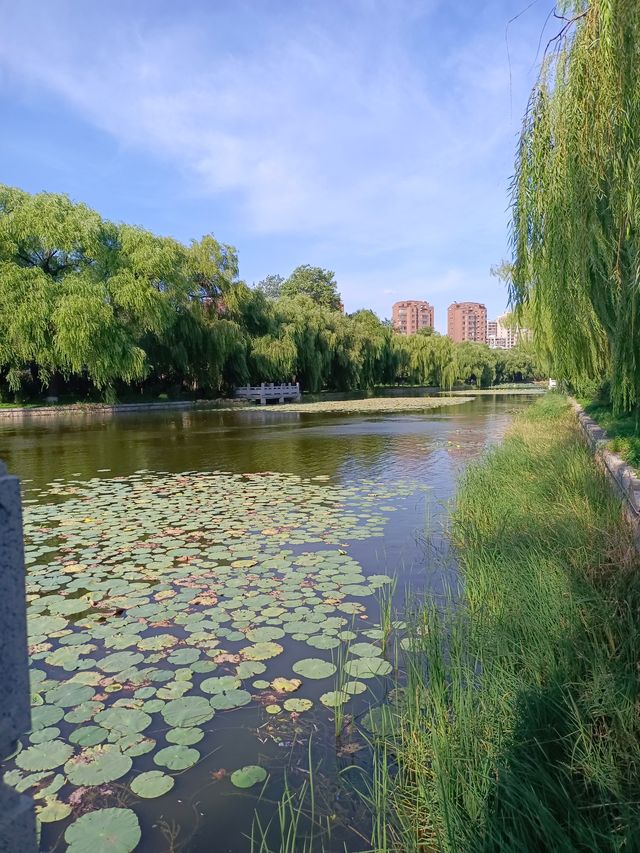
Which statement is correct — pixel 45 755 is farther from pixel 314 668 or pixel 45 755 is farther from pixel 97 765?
pixel 314 668

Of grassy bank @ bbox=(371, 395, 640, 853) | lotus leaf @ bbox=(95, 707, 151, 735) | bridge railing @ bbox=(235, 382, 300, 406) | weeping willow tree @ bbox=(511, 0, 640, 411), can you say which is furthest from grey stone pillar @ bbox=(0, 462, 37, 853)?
bridge railing @ bbox=(235, 382, 300, 406)

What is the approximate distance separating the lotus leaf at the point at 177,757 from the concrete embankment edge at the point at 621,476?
255 cm

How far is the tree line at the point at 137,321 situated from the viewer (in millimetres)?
20656

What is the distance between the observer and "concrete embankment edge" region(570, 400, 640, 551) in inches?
157

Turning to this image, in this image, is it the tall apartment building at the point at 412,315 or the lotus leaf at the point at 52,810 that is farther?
the tall apartment building at the point at 412,315

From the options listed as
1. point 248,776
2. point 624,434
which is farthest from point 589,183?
point 624,434

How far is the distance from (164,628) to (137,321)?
21.4m

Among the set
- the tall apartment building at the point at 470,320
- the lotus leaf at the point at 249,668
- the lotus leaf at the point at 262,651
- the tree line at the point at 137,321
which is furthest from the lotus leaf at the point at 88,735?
the tall apartment building at the point at 470,320

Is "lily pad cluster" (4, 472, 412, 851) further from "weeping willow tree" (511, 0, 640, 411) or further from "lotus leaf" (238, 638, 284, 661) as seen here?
"weeping willow tree" (511, 0, 640, 411)

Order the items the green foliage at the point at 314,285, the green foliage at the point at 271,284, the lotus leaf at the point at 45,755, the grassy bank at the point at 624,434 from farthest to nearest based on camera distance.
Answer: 1. the green foliage at the point at 271,284
2. the green foliage at the point at 314,285
3. the grassy bank at the point at 624,434
4. the lotus leaf at the point at 45,755

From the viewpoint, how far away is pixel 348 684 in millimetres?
2822

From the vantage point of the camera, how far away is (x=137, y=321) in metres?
23.2

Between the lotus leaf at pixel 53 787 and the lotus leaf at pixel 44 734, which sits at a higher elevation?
the lotus leaf at pixel 44 734

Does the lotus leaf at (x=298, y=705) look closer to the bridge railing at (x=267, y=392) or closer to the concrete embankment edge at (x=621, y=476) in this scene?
the concrete embankment edge at (x=621, y=476)
